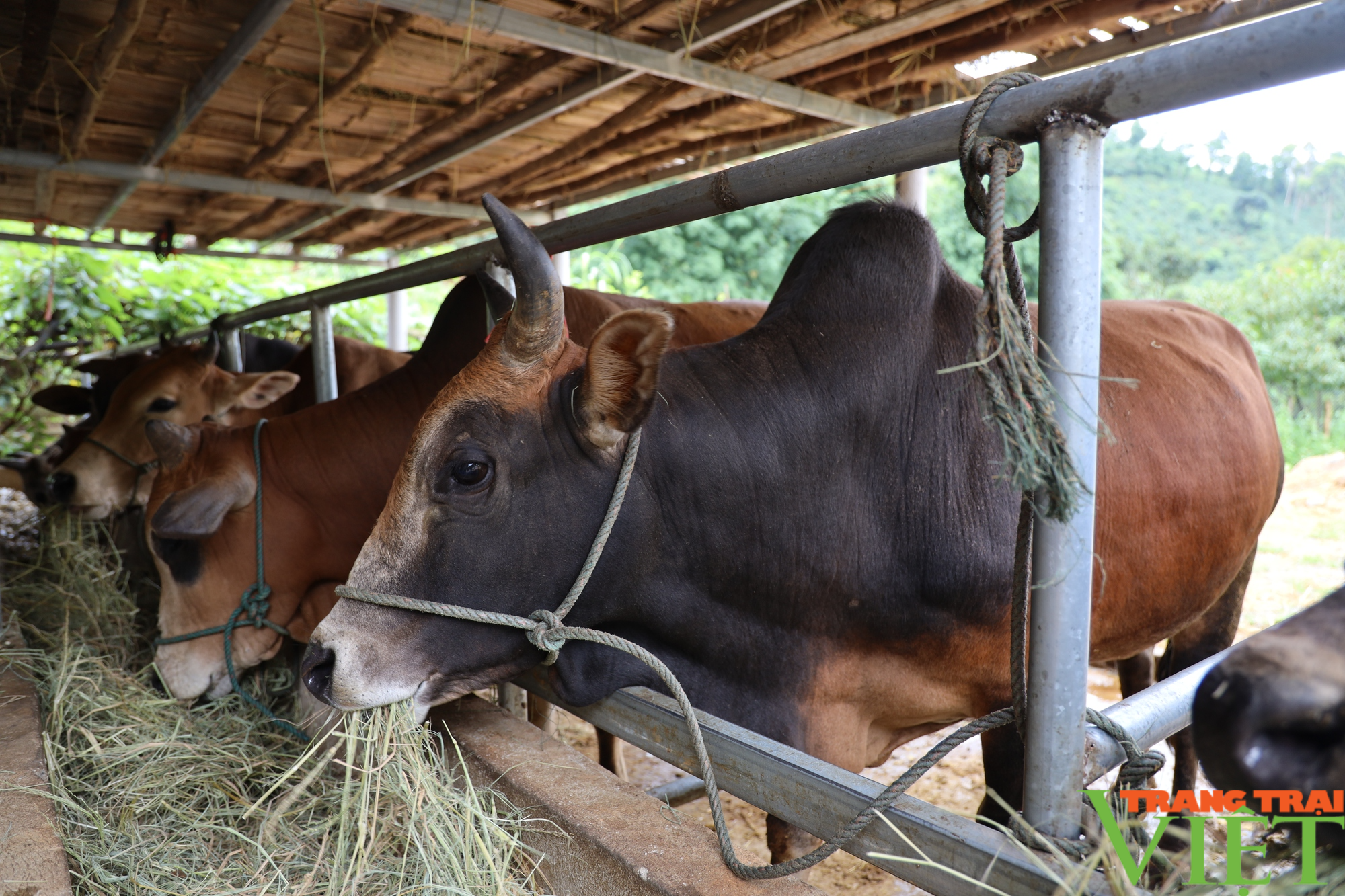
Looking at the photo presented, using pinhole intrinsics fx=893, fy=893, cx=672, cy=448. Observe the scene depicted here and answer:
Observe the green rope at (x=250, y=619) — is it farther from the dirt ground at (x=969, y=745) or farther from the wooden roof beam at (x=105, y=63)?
the wooden roof beam at (x=105, y=63)

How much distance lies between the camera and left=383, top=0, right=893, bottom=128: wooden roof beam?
314 cm

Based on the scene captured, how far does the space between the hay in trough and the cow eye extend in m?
0.47

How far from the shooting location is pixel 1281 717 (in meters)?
0.83

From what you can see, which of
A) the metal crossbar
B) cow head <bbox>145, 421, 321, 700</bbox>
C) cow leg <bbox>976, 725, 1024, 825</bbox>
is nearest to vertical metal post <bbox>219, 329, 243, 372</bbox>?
cow head <bbox>145, 421, 321, 700</bbox>

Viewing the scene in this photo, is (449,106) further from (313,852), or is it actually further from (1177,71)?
(1177,71)

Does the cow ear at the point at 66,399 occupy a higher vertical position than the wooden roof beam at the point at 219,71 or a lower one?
lower

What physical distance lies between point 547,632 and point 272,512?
4.58ft

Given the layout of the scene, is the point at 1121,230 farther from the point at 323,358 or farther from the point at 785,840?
the point at 785,840

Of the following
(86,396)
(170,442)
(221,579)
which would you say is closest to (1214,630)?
(221,579)

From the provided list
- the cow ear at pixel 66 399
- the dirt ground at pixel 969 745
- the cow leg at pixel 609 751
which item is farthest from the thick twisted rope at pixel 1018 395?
the cow ear at pixel 66 399

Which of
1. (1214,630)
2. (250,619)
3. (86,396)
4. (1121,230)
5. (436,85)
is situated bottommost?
(1214,630)

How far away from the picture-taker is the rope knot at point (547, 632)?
1.75 m

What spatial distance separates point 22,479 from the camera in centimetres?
491

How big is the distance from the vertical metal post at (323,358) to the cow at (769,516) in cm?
233
